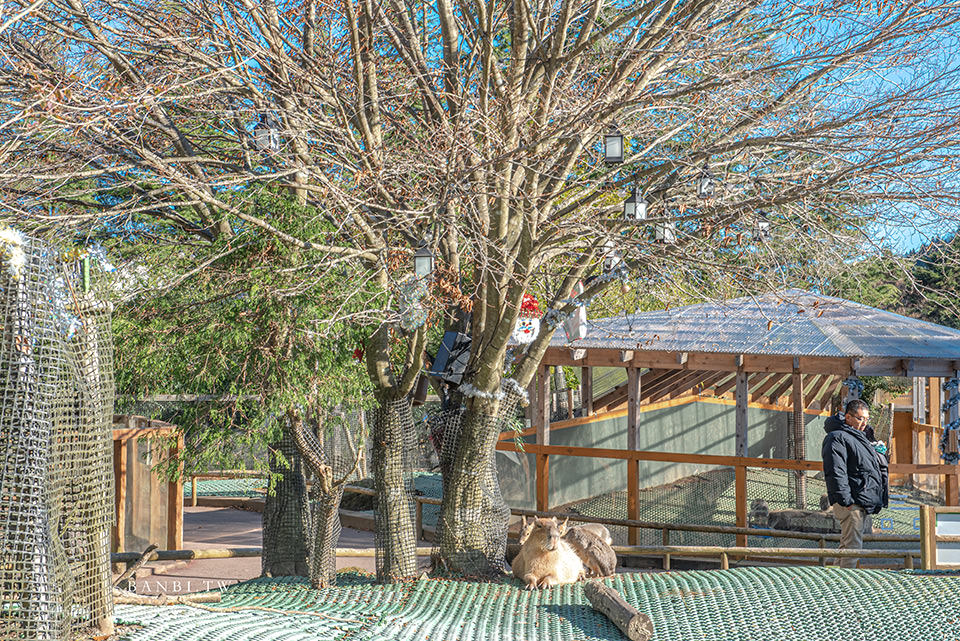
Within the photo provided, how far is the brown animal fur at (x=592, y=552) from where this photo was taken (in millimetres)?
8008

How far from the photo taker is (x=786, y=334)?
11.6m

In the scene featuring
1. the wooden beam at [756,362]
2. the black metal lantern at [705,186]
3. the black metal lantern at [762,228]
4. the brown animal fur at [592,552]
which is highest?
the black metal lantern at [705,186]

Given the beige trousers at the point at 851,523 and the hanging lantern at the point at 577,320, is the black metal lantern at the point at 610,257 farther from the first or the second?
the beige trousers at the point at 851,523

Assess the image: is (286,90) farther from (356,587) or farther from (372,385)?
(356,587)

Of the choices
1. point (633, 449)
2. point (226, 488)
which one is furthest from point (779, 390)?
point (226, 488)

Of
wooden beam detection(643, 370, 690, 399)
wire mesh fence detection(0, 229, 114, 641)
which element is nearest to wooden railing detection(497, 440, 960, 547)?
wooden beam detection(643, 370, 690, 399)

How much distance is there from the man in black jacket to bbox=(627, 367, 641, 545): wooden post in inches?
105

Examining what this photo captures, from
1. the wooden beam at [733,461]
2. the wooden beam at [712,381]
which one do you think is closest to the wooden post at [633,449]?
the wooden beam at [733,461]

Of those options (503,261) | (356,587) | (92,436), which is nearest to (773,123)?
(503,261)

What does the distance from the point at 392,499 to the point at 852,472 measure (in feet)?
13.5

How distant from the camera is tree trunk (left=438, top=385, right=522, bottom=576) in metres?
8.07

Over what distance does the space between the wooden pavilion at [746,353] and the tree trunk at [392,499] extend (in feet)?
9.32

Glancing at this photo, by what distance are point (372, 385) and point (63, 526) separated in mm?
3321

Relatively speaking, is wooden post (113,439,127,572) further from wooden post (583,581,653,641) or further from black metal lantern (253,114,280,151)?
wooden post (583,581,653,641)
